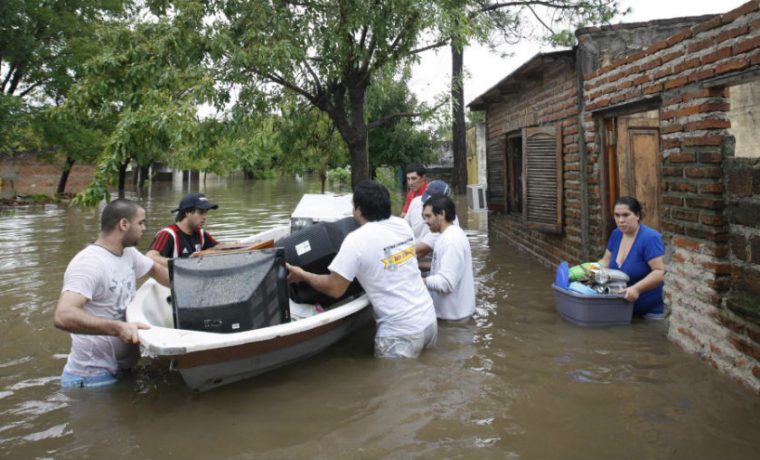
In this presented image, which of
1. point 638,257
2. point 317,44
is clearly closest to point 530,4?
point 317,44

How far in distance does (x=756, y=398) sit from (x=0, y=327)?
7.41 meters

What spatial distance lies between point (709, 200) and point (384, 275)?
2518mm

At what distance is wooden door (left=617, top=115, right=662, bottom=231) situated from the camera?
23.6ft

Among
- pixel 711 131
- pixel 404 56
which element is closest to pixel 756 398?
pixel 711 131

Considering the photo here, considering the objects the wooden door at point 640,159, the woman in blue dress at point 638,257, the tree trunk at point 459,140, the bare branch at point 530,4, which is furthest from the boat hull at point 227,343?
the tree trunk at point 459,140

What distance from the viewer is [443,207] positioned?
542cm

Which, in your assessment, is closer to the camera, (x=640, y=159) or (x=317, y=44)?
(x=640, y=159)

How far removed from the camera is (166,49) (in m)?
9.19

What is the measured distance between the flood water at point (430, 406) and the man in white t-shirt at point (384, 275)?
28 centimetres

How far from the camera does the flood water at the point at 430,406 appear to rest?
3535 millimetres

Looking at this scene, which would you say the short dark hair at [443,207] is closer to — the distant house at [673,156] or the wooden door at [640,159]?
the distant house at [673,156]

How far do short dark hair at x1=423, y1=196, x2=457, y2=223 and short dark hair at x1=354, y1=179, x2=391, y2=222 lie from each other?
34.9 inches

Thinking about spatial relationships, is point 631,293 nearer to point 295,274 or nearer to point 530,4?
point 295,274

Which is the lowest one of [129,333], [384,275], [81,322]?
[129,333]
